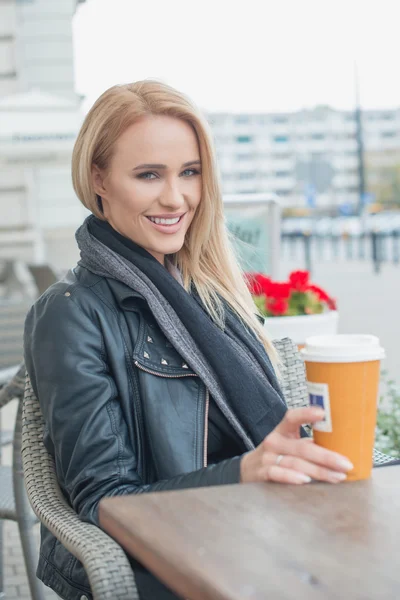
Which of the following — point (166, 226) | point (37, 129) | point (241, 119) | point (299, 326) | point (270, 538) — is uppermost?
point (241, 119)

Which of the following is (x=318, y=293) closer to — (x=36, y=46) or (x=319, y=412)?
(x=319, y=412)

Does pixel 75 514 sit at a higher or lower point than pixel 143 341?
lower

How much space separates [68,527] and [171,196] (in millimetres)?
667

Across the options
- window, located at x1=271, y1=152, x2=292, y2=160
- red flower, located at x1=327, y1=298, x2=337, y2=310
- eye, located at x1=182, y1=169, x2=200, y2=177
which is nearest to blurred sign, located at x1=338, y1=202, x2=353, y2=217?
window, located at x1=271, y1=152, x2=292, y2=160

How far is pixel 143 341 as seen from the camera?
5.60 ft

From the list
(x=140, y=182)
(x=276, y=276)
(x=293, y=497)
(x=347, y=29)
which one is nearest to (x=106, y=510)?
(x=293, y=497)

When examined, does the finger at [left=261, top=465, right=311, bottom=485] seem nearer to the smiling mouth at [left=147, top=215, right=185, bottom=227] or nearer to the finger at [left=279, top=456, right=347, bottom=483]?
the finger at [left=279, top=456, right=347, bottom=483]

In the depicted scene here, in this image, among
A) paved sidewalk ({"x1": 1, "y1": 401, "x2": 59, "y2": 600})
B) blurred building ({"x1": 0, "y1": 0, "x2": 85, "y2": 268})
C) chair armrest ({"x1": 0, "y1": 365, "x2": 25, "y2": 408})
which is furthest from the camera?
blurred building ({"x1": 0, "y1": 0, "x2": 85, "y2": 268})

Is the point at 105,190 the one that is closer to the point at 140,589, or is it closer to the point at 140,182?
the point at 140,182

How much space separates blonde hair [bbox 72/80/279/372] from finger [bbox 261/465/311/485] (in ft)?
2.08

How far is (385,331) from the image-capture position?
10.1 meters

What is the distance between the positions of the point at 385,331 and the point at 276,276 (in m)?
5.56

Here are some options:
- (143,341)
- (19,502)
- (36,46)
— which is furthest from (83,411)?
(36,46)

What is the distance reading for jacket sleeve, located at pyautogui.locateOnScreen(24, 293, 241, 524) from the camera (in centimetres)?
158
